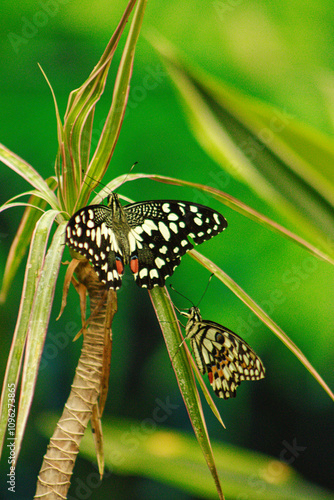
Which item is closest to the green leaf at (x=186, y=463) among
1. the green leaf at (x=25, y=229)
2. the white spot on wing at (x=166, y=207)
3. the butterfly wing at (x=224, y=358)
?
the butterfly wing at (x=224, y=358)

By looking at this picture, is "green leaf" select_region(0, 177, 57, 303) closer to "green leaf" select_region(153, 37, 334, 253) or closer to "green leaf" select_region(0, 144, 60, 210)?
"green leaf" select_region(0, 144, 60, 210)

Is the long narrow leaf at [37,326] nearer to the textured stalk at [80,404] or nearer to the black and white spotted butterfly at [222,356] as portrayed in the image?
the textured stalk at [80,404]

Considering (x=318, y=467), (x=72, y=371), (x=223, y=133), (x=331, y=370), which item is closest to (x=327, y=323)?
(x=331, y=370)

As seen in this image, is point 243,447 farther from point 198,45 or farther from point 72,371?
point 198,45

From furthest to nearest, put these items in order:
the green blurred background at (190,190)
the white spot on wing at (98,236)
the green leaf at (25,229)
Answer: the green blurred background at (190,190), the green leaf at (25,229), the white spot on wing at (98,236)

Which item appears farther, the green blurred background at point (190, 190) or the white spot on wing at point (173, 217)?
the green blurred background at point (190, 190)

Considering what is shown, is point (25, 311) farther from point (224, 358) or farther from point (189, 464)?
point (189, 464)
